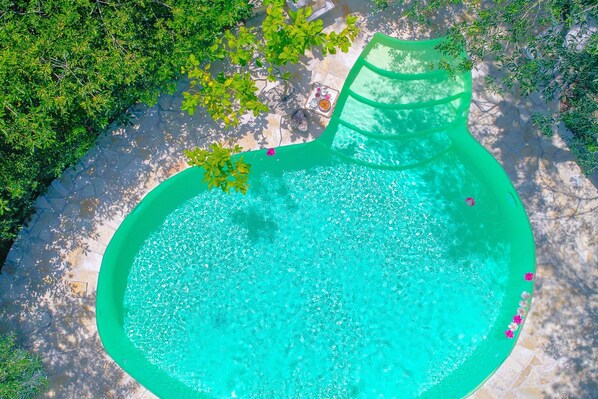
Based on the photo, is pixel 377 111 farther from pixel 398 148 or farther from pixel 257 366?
pixel 257 366

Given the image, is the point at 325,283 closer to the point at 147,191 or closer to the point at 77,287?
the point at 147,191

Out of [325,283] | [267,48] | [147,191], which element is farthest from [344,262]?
[267,48]

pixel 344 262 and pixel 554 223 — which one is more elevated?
pixel 554 223

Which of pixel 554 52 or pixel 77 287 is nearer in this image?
pixel 554 52

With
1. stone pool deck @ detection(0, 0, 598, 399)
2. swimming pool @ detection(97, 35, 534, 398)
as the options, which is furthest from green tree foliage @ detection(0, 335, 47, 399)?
swimming pool @ detection(97, 35, 534, 398)

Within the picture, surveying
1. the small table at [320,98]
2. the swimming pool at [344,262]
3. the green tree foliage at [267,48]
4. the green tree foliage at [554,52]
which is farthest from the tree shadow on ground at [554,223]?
the green tree foliage at [267,48]

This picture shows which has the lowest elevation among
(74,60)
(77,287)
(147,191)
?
(77,287)

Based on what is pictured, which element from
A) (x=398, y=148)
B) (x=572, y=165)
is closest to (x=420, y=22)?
(x=398, y=148)

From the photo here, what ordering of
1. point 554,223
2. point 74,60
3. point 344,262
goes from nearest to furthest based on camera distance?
point 74,60, point 554,223, point 344,262
